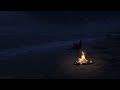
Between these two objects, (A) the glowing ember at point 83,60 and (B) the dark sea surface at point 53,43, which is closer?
(B) the dark sea surface at point 53,43

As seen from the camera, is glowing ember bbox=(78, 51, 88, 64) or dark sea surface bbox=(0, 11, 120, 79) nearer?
dark sea surface bbox=(0, 11, 120, 79)

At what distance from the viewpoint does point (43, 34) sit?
1720mm

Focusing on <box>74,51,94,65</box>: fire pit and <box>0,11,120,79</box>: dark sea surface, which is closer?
<box>0,11,120,79</box>: dark sea surface

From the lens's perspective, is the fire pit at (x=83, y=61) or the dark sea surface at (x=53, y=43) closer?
the dark sea surface at (x=53, y=43)

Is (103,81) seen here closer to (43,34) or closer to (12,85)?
(12,85)

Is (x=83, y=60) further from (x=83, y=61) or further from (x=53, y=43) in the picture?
(x=53, y=43)

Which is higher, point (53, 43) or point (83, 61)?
point (53, 43)

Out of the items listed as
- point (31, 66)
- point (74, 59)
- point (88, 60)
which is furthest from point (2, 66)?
point (88, 60)

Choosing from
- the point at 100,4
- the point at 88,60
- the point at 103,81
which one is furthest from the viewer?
the point at 88,60

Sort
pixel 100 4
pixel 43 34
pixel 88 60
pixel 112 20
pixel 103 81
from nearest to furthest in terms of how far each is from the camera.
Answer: pixel 100 4 → pixel 103 81 → pixel 112 20 → pixel 43 34 → pixel 88 60

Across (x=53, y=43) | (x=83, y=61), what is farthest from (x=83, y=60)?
(x=53, y=43)

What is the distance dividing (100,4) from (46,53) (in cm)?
81

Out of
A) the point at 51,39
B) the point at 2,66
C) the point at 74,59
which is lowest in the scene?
the point at 2,66

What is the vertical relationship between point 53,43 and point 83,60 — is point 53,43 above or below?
above
